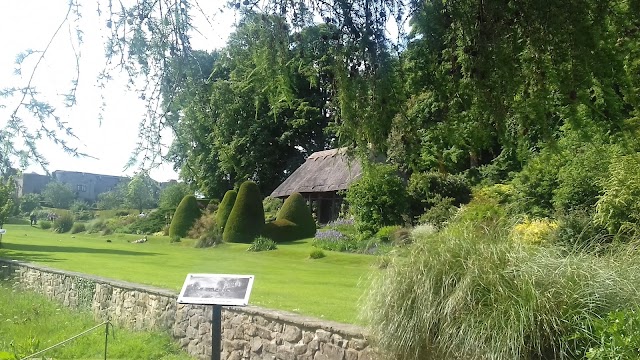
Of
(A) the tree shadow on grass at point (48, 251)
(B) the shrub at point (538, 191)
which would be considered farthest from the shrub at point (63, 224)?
(B) the shrub at point (538, 191)

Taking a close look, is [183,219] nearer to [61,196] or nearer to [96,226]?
[96,226]

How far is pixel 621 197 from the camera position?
11984 mm

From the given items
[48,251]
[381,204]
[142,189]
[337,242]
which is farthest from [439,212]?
[142,189]

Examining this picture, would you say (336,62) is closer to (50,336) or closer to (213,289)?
(213,289)

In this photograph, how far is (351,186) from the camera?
79.4ft

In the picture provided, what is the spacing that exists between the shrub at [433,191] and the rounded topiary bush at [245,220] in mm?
6857

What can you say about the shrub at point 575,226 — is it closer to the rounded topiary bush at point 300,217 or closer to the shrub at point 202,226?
the rounded topiary bush at point 300,217

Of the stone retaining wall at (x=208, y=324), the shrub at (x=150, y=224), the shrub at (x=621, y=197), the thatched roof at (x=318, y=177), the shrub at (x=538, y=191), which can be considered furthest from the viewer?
the shrub at (x=150, y=224)

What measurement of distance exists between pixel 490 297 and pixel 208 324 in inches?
162

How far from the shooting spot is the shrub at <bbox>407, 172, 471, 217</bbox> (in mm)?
23328

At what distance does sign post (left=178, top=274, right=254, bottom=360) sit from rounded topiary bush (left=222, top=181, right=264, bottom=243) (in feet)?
69.4

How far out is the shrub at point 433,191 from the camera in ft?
76.5

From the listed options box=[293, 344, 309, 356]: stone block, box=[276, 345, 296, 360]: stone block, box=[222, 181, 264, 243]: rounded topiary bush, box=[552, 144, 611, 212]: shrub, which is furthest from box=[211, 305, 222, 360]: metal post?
box=[222, 181, 264, 243]: rounded topiary bush

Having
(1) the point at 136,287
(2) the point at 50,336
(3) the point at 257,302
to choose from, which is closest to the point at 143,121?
(3) the point at 257,302
